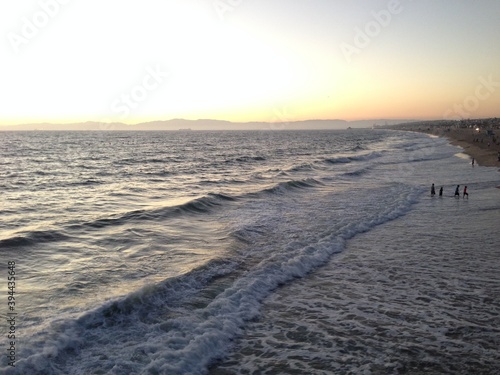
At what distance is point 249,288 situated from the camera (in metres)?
12.2

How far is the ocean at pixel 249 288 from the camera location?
27.3 ft

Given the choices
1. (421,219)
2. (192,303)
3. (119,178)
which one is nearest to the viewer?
(192,303)

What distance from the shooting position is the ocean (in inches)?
328

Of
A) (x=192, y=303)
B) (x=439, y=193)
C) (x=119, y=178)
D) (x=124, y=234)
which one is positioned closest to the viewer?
(x=192, y=303)

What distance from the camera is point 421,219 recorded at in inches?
886

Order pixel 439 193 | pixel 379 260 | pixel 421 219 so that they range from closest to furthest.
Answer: pixel 379 260 < pixel 421 219 < pixel 439 193

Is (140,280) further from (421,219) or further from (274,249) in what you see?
(421,219)

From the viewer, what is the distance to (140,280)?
500 inches

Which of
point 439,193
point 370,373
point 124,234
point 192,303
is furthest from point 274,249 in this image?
point 439,193

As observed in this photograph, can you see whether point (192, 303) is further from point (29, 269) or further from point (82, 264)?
point (29, 269)

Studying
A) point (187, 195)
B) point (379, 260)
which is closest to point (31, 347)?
point (379, 260)

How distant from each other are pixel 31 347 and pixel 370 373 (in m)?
7.41

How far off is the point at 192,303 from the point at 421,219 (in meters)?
16.6

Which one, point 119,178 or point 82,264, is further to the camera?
point 119,178
